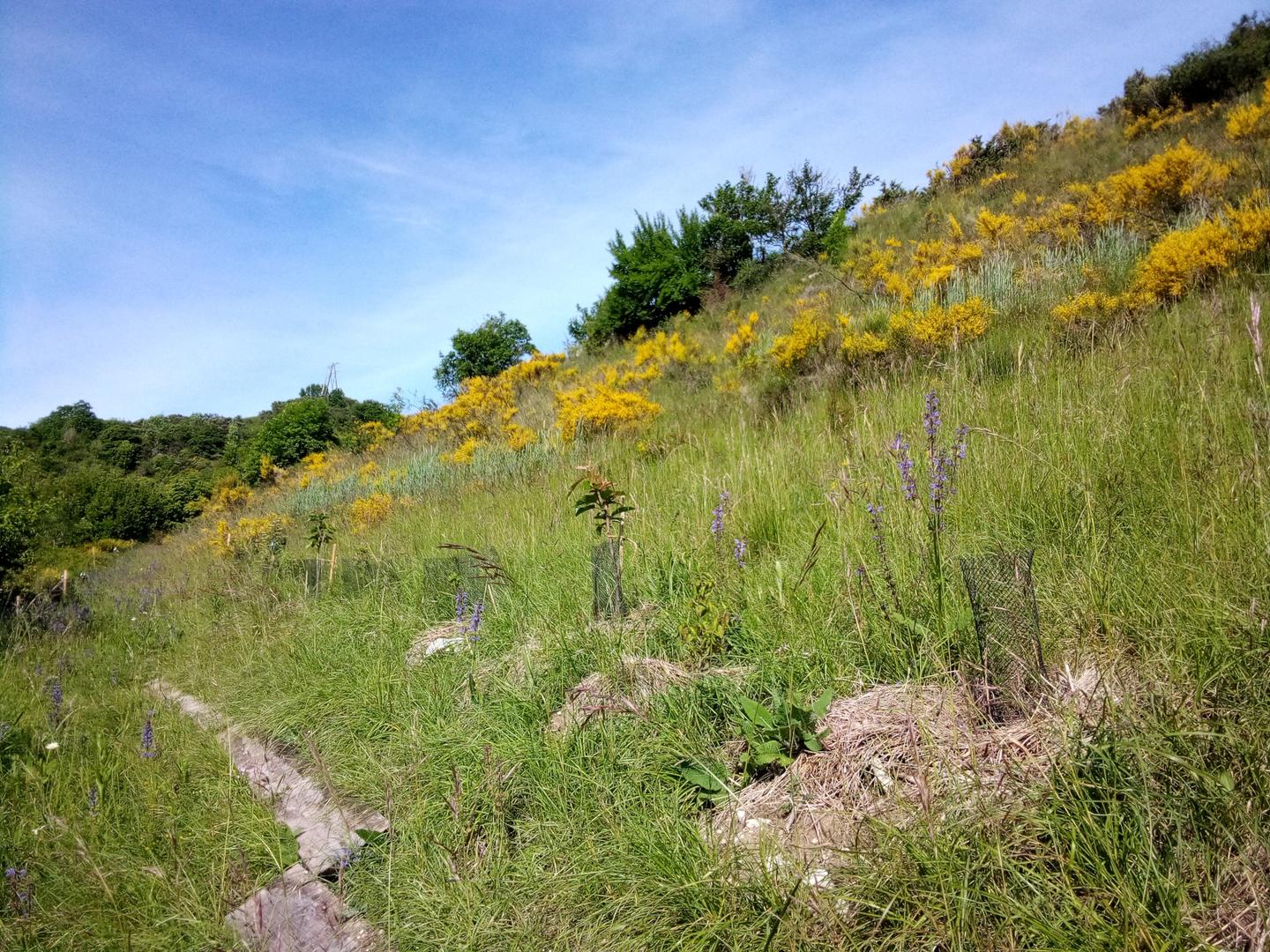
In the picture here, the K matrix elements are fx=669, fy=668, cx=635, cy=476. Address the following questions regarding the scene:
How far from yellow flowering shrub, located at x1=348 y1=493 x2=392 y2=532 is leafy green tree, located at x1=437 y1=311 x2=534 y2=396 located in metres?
11.0

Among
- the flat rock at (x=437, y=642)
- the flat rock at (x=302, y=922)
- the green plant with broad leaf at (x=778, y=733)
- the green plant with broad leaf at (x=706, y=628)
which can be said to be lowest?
the flat rock at (x=302, y=922)

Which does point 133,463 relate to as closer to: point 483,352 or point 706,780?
point 483,352

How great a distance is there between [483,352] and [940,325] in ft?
50.9

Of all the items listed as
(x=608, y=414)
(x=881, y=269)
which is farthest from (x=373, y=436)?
(x=881, y=269)

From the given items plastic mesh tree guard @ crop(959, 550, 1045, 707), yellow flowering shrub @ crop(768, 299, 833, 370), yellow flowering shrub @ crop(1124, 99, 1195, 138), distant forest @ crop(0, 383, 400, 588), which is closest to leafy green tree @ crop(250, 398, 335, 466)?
distant forest @ crop(0, 383, 400, 588)

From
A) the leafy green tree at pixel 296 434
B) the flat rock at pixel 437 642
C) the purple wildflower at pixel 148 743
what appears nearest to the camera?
the purple wildflower at pixel 148 743

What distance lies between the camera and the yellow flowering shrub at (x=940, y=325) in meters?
5.86

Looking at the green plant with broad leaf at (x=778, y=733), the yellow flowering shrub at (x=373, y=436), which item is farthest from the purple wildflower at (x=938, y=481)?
the yellow flowering shrub at (x=373, y=436)

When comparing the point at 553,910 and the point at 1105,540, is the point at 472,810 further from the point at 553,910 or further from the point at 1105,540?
the point at 1105,540

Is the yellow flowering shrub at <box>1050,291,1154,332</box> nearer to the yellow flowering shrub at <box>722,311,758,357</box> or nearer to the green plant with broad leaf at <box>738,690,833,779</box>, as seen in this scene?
the green plant with broad leaf at <box>738,690,833,779</box>

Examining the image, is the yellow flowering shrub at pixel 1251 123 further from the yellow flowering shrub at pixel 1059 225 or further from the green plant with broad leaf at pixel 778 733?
the green plant with broad leaf at pixel 778 733

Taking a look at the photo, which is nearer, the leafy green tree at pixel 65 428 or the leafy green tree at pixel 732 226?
the leafy green tree at pixel 732 226

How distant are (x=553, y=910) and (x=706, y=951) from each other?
17.3 inches

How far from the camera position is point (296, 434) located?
17375mm
